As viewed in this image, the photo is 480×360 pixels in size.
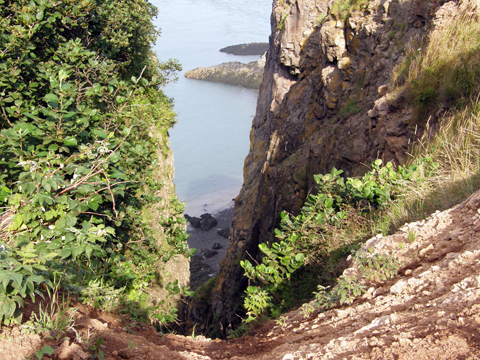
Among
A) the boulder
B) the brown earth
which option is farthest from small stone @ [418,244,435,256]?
the boulder

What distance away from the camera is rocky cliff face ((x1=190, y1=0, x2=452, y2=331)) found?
7629 millimetres

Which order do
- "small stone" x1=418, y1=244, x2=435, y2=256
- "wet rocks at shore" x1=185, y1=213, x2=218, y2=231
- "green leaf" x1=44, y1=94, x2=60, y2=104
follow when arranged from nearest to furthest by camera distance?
"small stone" x1=418, y1=244, x2=435, y2=256
"green leaf" x1=44, y1=94, x2=60, y2=104
"wet rocks at shore" x1=185, y1=213, x2=218, y2=231

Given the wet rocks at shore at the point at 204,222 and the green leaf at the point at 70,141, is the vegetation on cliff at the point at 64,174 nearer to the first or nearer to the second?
the green leaf at the point at 70,141

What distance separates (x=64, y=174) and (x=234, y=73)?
221ft

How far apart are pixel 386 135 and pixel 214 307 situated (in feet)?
38.2

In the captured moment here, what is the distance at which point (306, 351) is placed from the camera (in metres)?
2.36

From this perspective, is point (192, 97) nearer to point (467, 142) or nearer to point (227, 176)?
point (227, 176)

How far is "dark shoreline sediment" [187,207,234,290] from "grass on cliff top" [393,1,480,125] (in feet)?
58.9

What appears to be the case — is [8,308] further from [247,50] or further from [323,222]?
[247,50]

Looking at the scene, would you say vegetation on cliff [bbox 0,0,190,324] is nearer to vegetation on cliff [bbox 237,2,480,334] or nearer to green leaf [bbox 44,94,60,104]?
green leaf [bbox 44,94,60,104]

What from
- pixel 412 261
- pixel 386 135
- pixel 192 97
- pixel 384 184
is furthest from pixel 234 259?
pixel 192 97

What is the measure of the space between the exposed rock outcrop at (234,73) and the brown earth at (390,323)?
63.6 meters

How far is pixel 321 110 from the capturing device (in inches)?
499

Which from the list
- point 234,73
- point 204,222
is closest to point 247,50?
point 234,73
